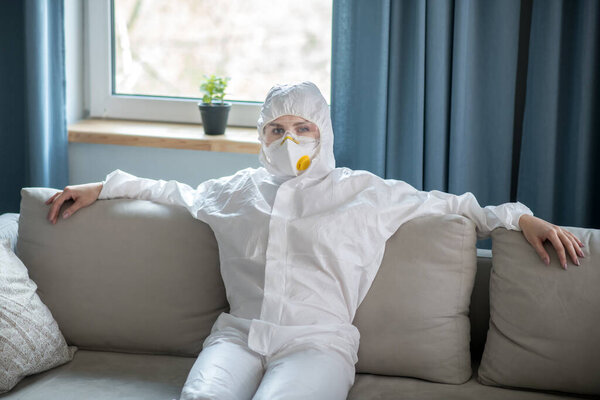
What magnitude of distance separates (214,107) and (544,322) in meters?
1.48

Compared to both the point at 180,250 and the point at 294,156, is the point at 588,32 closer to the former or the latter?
the point at 294,156

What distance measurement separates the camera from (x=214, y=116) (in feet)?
8.84

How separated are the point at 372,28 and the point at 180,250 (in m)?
1.03

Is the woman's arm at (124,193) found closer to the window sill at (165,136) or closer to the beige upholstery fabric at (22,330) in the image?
the beige upholstery fabric at (22,330)

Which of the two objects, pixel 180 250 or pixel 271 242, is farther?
pixel 180 250

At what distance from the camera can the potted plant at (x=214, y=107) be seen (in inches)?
106

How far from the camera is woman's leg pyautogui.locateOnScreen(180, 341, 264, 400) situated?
1646 mm

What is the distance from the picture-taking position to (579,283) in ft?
5.92

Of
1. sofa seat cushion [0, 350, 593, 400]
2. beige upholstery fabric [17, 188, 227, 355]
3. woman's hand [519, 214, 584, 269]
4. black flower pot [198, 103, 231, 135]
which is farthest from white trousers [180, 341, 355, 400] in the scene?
black flower pot [198, 103, 231, 135]

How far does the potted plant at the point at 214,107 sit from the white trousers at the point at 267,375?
A: 1110mm

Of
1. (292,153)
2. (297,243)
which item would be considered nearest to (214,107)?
(292,153)

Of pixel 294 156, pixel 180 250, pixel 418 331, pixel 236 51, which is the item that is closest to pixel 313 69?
pixel 236 51

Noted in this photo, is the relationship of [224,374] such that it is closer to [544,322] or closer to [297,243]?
[297,243]

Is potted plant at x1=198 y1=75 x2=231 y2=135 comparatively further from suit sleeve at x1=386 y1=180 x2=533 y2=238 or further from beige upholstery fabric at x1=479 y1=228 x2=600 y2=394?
beige upholstery fabric at x1=479 y1=228 x2=600 y2=394
